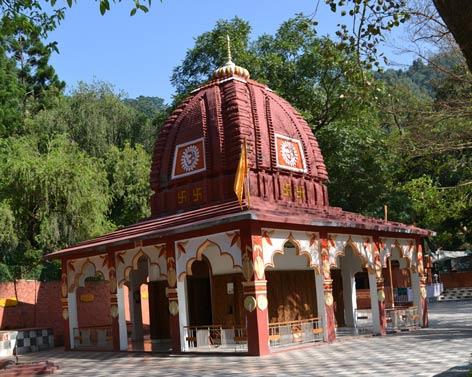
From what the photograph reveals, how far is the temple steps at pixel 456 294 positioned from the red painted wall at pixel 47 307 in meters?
21.6

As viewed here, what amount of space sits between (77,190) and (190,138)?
6.77 m

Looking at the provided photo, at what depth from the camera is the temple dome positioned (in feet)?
54.1

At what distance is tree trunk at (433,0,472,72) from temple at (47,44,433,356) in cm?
843

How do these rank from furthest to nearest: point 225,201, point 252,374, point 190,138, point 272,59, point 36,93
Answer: point 36,93, point 272,59, point 190,138, point 225,201, point 252,374

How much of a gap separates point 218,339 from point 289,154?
5661 mm

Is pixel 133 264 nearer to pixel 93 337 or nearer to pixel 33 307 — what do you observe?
pixel 93 337

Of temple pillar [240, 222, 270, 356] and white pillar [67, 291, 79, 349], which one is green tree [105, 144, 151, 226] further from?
temple pillar [240, 222, 270, 356]

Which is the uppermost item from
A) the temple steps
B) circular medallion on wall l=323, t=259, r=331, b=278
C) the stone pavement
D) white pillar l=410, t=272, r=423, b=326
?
circular medallion on wall l=323, t=259, r=331, b=278

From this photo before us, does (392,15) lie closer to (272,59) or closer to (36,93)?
(272,59)

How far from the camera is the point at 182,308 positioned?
14.7 metres

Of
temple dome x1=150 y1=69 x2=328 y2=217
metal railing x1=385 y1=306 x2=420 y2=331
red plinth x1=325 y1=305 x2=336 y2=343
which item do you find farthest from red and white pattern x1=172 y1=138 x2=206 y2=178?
metal railing x1=385 y1=306 x2=420 y2=331

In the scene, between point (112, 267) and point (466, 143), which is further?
point (112, 267)

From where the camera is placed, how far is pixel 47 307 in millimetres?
20641

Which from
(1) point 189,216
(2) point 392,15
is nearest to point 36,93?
(1) point 189,216
